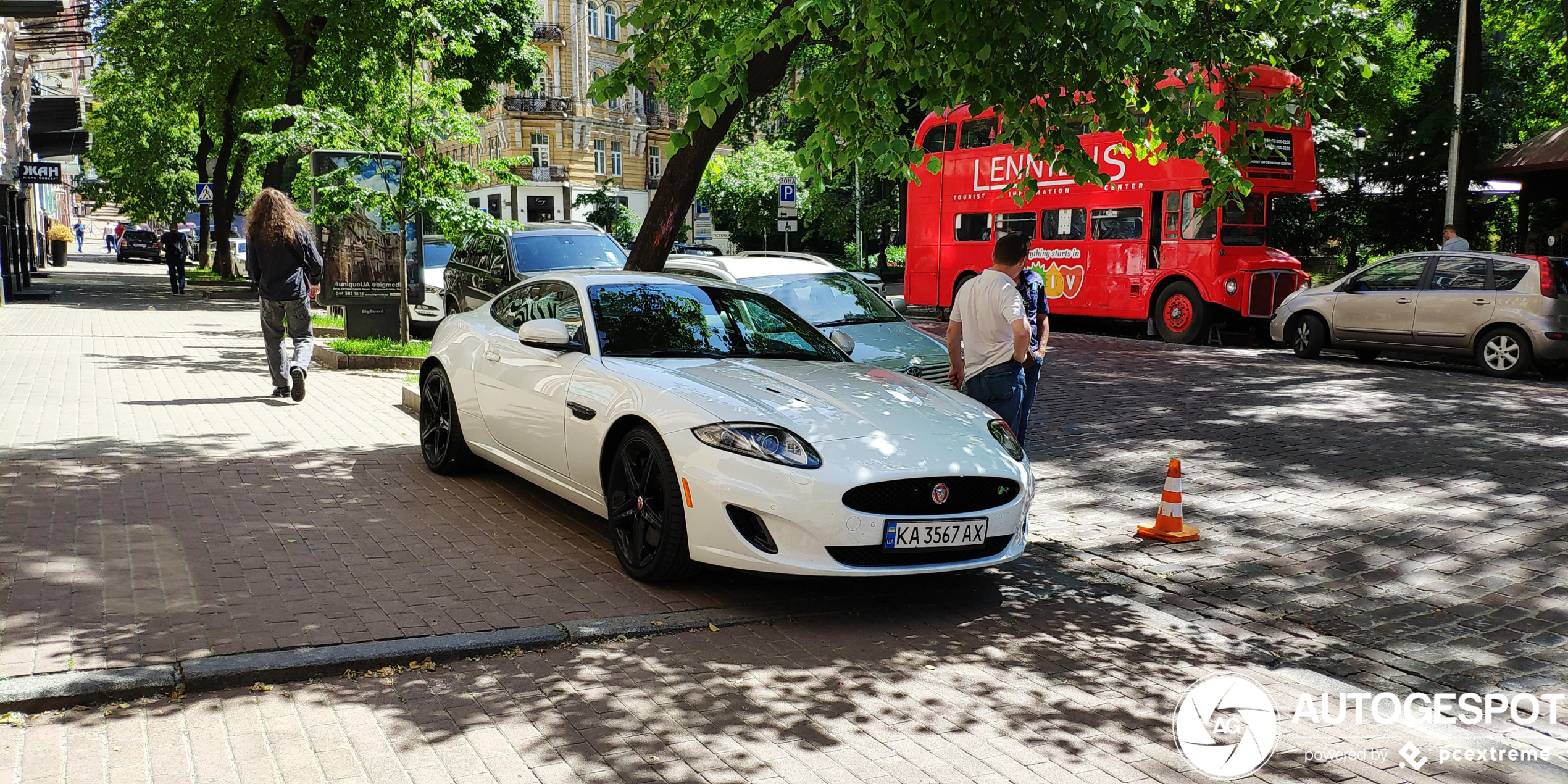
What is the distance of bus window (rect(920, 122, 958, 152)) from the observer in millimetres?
22781

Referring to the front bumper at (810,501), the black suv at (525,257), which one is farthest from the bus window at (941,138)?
the front bumper at (810,501)

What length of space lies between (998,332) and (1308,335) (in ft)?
36.1

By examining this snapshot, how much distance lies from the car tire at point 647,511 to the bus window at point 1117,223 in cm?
1574

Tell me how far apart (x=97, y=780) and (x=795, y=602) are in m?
2.89

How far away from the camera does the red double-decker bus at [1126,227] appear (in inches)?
739

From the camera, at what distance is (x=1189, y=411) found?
1159cm

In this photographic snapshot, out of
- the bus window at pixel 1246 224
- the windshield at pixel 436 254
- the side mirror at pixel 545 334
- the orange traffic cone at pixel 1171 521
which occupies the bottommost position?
the orange traffic cone at pixel 1171 521

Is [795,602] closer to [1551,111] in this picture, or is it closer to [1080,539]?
[1080,539]

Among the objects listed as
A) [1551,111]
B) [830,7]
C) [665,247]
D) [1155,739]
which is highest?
[1551,111]

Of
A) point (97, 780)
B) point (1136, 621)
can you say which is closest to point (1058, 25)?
point (1136, 621)

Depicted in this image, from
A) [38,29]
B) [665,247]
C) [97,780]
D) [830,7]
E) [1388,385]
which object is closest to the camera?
[97,780]

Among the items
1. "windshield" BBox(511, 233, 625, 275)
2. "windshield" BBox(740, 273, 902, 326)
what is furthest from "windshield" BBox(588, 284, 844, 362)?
"windshield" BBox(511, 233, 625, 275)

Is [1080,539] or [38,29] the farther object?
[38,29]

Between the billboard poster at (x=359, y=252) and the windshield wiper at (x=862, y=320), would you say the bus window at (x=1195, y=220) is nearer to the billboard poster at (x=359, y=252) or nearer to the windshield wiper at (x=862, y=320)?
the windshield wiper at (x=862, y=320)
